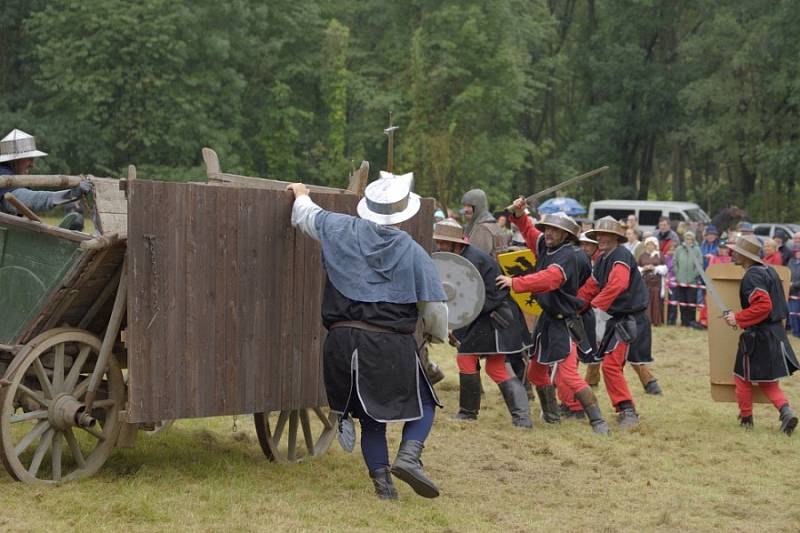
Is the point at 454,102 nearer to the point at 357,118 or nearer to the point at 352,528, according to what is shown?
the point at 357,118

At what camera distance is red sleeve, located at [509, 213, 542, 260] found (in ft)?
31.9

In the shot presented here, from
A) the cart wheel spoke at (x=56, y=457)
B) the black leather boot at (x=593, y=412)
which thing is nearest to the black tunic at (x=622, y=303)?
the black leather boot at (x=593, y=412)

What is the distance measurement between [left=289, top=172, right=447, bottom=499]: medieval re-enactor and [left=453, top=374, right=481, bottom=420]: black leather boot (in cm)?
327

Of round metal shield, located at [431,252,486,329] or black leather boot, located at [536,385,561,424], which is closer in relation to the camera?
round metal shield, located at [431,252,486,329]

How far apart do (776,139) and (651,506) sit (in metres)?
31.9

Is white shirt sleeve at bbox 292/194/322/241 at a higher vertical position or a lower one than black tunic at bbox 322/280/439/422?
higher

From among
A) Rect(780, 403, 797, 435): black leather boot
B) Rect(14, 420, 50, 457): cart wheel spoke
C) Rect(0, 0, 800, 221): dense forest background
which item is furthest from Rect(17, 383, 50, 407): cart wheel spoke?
Rect(0, 0, 800, 221): dense forest background

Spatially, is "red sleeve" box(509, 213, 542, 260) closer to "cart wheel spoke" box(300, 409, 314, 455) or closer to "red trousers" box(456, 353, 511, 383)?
"red trousers" box(456, 353, 511, 383)

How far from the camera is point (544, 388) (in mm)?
9930

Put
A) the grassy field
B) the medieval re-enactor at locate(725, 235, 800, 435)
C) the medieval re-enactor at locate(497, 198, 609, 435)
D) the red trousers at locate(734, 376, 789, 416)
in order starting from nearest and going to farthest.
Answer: the grassy field, the medieval re-enactor at locate(497, 198, 609, 435), the medieval re-enactor at locate(725, 235, 800, 435), the red trousers at locate(734, 376, 789, 416)

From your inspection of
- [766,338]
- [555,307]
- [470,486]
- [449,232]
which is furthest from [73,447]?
[766,338]

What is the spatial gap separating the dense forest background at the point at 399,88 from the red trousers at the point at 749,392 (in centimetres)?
2554

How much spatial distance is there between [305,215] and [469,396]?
3.77 metres

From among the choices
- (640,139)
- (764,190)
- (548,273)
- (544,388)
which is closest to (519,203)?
(548,273)
